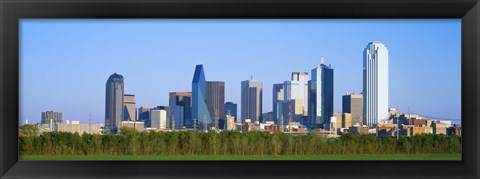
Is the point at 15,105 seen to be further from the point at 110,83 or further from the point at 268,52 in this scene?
the point at 268,52

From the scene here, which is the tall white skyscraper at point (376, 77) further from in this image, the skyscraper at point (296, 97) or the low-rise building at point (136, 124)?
the low-rise building at point (136, 124)

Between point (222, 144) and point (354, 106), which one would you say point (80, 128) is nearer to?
point (222, 144)

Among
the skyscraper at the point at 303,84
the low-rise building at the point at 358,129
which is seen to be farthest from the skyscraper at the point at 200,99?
the low-rise building at the point at 358,129

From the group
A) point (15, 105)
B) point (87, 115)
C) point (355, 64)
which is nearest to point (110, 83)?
point (87, 115)

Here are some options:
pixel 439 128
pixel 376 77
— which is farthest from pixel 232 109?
pixel 439 128

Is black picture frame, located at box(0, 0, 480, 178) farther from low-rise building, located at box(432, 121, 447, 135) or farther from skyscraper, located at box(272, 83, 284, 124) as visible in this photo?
skyscraper, located at box(272, 83, 284, 124)

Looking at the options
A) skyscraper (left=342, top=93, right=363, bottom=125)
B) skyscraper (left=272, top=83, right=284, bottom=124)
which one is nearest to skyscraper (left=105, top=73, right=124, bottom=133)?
skyscraper (left=272, top=83, right=284, bottom=124)
